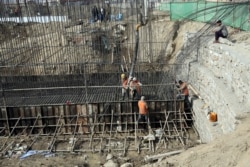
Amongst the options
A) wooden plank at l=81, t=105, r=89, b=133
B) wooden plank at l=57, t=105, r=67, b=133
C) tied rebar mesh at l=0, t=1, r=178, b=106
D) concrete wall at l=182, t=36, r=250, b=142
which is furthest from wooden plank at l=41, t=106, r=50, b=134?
concrete wall at l=182, t=36, r=250, b=142

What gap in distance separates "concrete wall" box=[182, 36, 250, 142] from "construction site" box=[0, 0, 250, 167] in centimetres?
4

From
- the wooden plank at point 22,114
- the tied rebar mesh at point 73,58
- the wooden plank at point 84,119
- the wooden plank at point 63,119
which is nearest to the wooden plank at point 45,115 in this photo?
the tied rebar mesh at point 73,58

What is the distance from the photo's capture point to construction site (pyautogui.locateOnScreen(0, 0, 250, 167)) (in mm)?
10500

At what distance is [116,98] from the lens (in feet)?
44.7

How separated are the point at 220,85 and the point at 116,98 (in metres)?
4.80

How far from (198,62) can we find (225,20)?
144 inches

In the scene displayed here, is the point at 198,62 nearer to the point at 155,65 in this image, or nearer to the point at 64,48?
the point at 155,65

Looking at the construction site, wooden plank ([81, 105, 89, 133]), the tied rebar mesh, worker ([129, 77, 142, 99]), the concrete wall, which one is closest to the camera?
the concrete wall

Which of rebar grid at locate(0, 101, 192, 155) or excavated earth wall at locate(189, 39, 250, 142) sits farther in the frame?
rebar grid at locate(0, 101, 192, 155)

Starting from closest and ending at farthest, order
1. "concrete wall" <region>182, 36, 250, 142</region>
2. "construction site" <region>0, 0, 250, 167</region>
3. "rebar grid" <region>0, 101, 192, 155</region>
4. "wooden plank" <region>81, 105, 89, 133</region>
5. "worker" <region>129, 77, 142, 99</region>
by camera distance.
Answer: "concrete wall" <region>182, 36, 250, 142</region>
"construction site" <region>0, 0, 250, 167</region>
"rebar grid" <region>0, 101, 192, 155</region>
"worker" <region>129, 77, 142, 99</region>
"wooden plank" <region>81, 105, 89, 133</region>

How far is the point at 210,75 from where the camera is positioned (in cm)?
1198

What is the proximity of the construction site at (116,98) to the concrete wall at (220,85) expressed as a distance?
35 millimetres

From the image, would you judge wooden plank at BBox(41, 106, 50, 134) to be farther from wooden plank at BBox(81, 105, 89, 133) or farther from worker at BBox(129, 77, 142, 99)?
worker at BBox(129, 77, 142, 99)

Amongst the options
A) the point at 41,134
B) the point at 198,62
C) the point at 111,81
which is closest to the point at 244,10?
the point at 198,62
